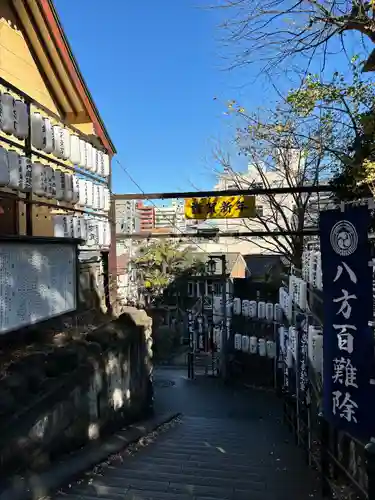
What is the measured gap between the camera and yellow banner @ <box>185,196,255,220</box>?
14.4m

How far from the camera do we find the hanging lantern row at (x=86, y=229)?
31.1 feet

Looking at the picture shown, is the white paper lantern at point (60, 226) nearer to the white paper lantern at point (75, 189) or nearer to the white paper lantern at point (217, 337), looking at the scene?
the white paper lantern at point (75, 189)

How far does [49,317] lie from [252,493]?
13.5 ft

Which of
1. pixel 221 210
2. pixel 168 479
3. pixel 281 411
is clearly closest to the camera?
pixel 168 479

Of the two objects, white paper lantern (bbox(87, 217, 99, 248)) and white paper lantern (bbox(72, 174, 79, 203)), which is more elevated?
white paper lantern (bbox(72, 174, 79, 203))

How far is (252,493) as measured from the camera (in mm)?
5367

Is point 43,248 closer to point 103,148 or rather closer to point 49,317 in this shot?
point 49,317

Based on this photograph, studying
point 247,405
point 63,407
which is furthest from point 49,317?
point 247,405

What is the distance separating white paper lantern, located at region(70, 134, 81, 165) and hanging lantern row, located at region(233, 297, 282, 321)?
9198mm

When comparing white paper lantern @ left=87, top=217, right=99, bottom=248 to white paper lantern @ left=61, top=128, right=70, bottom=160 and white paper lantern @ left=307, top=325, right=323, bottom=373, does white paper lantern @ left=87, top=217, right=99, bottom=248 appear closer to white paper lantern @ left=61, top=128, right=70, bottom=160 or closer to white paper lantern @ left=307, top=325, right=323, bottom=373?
white paper lantern @ left=61, top=128, right=70, bottom=160

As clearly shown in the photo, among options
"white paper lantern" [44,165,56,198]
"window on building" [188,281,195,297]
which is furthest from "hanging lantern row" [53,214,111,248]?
"window on building" [188,281,195,297]

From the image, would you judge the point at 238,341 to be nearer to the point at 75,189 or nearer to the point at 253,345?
the point at 253,345

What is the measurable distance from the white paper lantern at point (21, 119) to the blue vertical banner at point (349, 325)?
5.73 metres

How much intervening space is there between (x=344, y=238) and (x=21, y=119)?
6.03m
